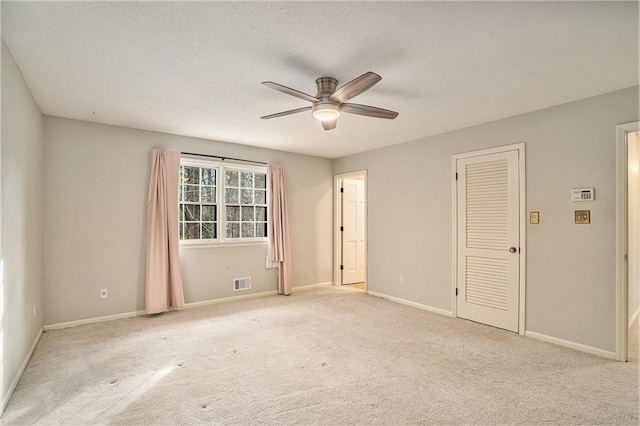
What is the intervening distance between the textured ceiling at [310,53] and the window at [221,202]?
1.36 meters

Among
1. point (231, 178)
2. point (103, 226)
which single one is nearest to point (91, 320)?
point (103, 226)

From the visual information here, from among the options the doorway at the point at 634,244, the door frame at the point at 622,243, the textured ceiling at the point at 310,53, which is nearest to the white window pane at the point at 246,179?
the textured ceiling at the point at 310,53

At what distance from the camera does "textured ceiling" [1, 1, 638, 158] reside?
1.98 m

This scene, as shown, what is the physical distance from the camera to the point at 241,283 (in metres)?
5.45

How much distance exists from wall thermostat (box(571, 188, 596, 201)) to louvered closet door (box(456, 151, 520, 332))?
1.82 feet

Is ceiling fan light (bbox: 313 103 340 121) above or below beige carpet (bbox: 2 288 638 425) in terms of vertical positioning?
above

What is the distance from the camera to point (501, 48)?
2.38 m

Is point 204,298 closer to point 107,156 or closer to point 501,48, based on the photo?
point 107,156

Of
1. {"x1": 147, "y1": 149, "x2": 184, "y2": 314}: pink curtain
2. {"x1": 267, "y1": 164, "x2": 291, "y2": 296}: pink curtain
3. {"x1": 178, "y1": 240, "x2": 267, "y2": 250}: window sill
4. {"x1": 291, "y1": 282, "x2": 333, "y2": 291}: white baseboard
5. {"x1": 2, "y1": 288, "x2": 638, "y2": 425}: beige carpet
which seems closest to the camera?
{"x1": 2, "y1": 288, "x2": 638, "y2": 425}: beige carpet

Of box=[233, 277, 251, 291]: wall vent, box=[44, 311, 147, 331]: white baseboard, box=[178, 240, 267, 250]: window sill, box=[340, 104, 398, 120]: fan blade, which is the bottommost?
box=[44, 311, 147, 331]: white baseboard

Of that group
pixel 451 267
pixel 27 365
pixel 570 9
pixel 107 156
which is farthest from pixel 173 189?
pixel 570 9

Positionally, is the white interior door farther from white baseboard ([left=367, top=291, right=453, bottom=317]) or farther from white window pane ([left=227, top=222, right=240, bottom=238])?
white window pane ([left=227, top=222, right=240, bottom=238])

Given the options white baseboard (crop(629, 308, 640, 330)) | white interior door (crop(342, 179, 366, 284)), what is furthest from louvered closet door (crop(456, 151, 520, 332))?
white interior door (crop(342, 179, 366, 284))

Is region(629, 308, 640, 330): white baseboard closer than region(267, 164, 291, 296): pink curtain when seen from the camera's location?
Yes
